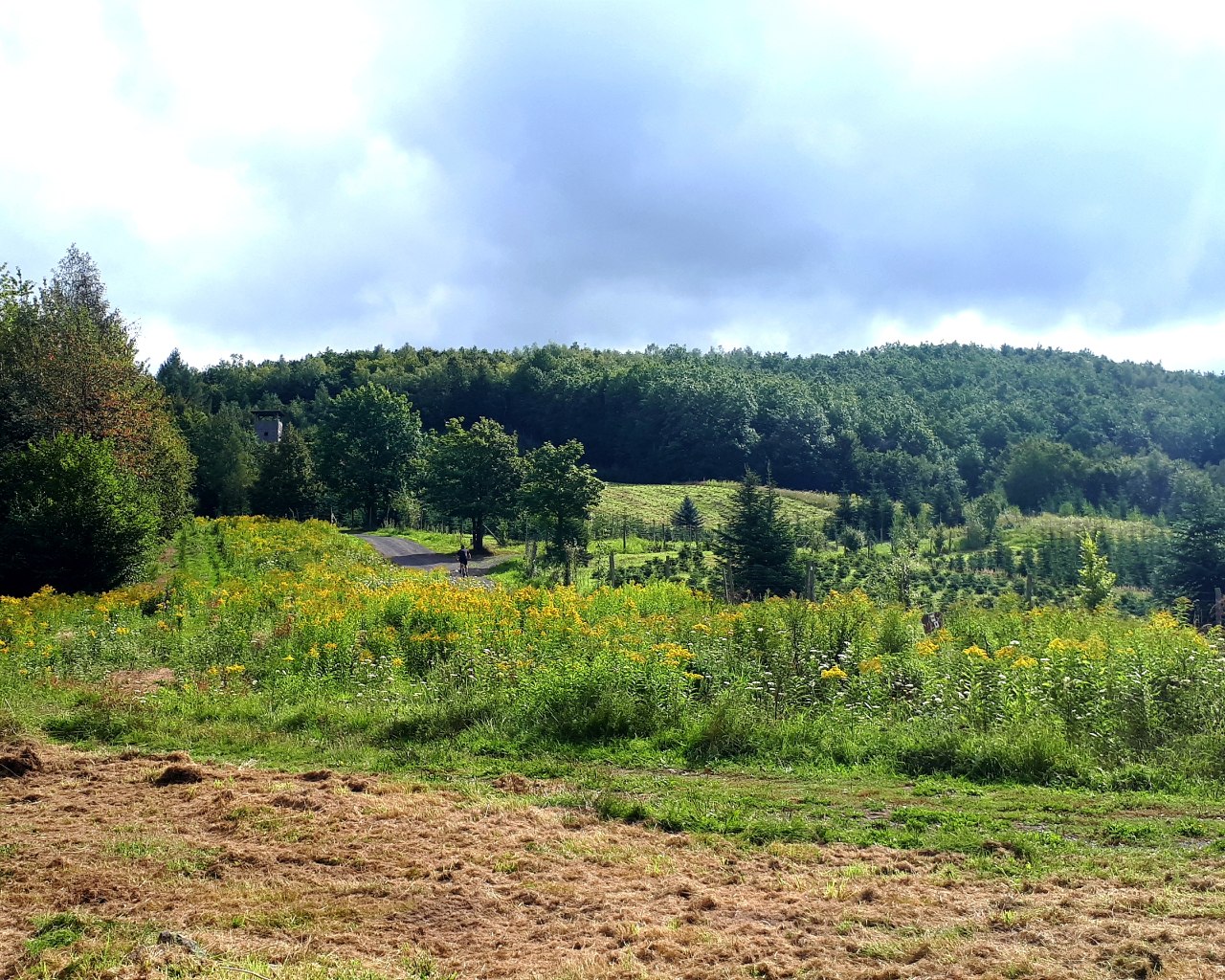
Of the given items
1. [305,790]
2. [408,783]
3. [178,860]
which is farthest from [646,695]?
[178,860]

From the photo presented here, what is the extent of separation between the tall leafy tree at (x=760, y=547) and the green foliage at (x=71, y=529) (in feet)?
54.6

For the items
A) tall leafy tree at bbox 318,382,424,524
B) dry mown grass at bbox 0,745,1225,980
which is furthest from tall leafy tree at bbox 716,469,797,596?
tall leafy tree at bbox 318,382,424,524

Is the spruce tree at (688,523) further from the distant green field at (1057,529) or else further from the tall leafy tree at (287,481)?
the tall leafy tree at (287,481)

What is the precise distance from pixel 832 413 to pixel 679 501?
36.8 meters

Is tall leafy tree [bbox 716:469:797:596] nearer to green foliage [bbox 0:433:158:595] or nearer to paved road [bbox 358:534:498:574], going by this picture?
paved road [bbox 358:534:498:574]

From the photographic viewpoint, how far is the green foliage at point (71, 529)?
870 inches

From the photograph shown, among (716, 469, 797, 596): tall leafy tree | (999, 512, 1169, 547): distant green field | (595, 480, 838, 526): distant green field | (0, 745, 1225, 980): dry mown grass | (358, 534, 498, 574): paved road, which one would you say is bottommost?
(0, 745, 1225, 980): dry mown grass

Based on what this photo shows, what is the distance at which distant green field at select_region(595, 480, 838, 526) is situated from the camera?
2099 inches

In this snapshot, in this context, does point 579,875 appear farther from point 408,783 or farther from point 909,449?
point 909,449

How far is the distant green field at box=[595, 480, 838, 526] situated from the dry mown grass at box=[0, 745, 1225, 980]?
135 ft

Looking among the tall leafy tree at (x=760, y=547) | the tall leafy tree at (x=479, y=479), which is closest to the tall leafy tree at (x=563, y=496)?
the tall leafy tree at (x=479, y=479)

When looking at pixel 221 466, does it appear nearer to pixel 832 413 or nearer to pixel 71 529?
pixel 71 529

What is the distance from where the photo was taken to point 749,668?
32.7ft

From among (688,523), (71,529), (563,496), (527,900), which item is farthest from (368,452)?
(527,900)
